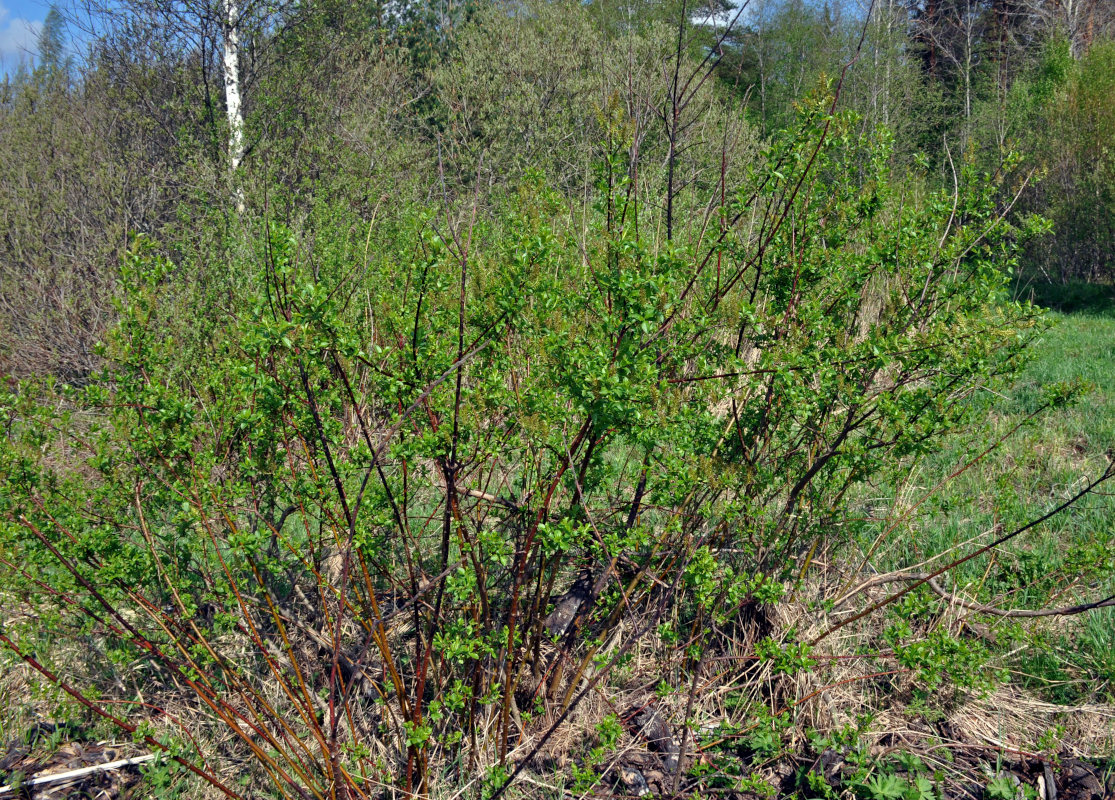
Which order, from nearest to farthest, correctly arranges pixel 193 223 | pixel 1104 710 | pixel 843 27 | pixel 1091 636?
pixel 1104 710 < pixel 1091 636 < pixel 193 223 < pixel 843 27

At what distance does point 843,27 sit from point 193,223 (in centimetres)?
1994

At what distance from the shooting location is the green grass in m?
2.81

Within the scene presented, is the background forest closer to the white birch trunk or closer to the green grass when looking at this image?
the green grass

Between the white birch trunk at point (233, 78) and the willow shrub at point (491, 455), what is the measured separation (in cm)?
735

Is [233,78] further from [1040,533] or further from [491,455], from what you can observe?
[1040,533]

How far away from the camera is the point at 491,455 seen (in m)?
2.26

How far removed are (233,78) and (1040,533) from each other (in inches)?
406

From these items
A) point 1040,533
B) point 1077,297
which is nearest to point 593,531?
point 1040,533

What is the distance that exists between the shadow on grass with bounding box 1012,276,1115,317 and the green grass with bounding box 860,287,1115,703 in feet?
22.1

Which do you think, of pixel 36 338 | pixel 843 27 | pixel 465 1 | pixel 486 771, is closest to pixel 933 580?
pixel 486 771

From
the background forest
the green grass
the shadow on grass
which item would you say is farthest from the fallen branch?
the shadow on grass

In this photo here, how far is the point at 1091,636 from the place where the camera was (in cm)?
292

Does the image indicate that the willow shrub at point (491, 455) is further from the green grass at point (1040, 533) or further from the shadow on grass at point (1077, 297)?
the shadow on grass at point (1077, 297)

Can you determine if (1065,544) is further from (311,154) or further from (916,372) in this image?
(311,154)
